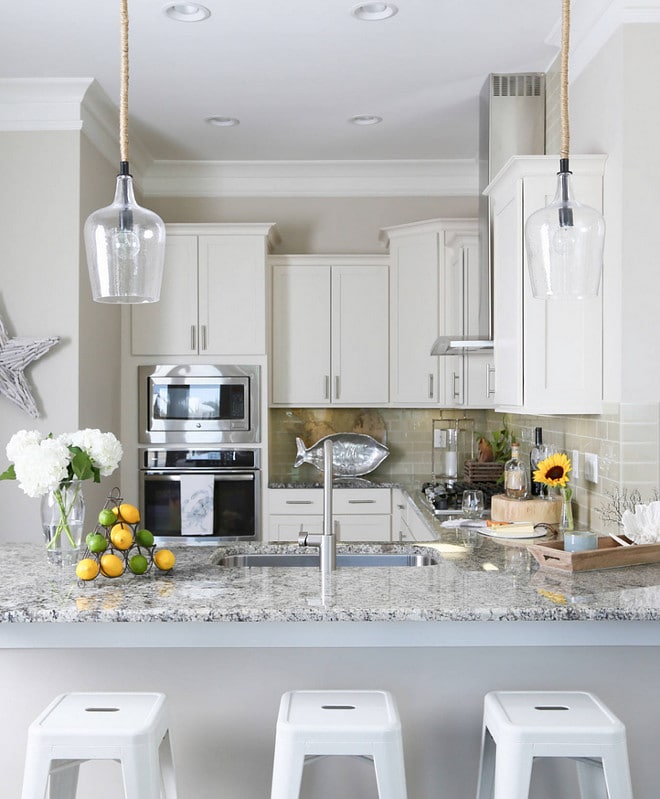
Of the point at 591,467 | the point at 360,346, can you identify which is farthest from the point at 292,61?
the point at 591,467

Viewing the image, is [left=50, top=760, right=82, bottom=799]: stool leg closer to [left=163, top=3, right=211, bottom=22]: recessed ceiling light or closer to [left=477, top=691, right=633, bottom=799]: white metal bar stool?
[left=477, top=691, right=633, bottom=799]: white metal bar stool

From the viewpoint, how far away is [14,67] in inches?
158

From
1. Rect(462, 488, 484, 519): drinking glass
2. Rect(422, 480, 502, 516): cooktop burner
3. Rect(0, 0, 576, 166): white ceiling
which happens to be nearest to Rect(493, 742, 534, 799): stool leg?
Rect(462, 488, 484, 519): drinking glass

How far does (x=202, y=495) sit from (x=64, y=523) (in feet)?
8.64

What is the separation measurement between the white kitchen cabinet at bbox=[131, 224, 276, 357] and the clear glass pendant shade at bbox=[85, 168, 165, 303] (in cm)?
320

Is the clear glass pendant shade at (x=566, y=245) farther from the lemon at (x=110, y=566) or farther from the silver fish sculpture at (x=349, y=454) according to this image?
the silver fish sculpture at (x=349, y=454)

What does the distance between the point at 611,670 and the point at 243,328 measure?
Answer: 3335 millimetres

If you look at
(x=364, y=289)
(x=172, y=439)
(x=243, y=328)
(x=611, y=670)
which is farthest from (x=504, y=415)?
(x=611, y=670)

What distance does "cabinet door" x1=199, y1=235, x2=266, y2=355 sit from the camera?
5191 mm

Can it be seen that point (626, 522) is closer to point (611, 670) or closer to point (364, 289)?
point (611, 670)

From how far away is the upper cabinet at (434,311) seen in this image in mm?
5168

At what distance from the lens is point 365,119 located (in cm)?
475

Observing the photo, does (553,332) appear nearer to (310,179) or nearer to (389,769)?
(389,769)

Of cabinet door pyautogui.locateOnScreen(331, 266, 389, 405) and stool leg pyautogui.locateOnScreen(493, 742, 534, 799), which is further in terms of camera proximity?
cabinet door pyautogui.locateOnScreen(331, 266, 389, 405)
